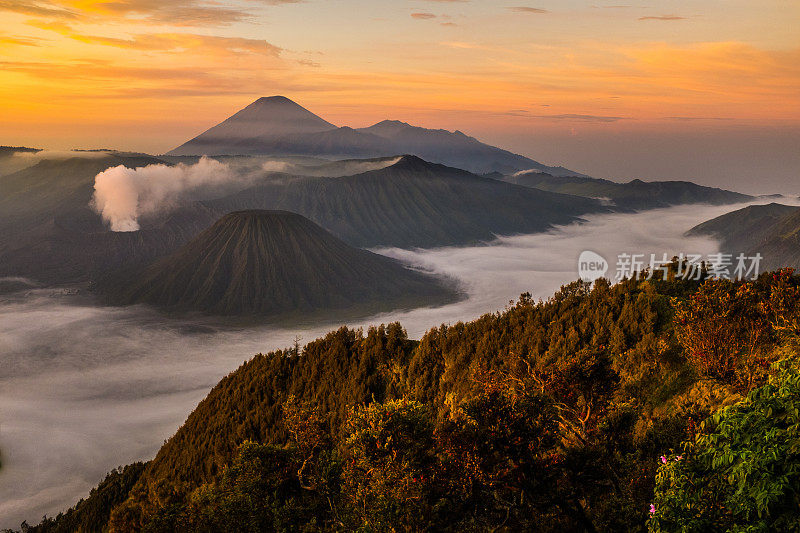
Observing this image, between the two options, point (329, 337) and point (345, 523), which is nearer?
point (345, 523)

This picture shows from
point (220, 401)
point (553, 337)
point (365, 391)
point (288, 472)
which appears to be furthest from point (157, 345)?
point (288, 472)

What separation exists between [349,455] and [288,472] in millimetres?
3837

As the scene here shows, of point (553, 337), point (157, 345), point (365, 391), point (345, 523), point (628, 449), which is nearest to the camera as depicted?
point (345, 523)

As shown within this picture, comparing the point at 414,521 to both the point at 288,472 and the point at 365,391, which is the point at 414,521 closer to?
the point at 288,472

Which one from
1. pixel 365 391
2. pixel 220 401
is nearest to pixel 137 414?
pixel 220 401

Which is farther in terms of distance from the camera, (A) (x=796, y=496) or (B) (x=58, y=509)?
(B) (x=58, y=509)

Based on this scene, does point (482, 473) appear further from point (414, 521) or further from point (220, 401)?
point (220, 401)

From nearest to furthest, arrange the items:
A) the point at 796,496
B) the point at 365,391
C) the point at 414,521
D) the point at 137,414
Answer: the point at 796,496 → the point at 414,521 → the point at 365,391 → the point at 137,414

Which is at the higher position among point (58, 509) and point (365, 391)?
point (365, 391)

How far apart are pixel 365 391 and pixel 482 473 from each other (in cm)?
5277

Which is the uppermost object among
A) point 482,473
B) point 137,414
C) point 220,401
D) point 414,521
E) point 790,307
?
point 790,307

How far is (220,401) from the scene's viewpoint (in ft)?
275

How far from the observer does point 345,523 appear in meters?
19.9

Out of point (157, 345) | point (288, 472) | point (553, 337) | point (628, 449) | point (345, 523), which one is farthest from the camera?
point (157, 345)
